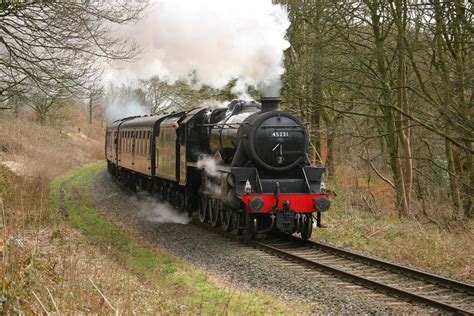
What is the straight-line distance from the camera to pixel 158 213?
1590 centimetres

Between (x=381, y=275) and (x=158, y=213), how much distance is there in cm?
885

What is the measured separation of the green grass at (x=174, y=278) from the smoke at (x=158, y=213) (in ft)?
4.12

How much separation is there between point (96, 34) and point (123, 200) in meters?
7.99

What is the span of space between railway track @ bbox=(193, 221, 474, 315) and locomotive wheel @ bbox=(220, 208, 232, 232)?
992 mm

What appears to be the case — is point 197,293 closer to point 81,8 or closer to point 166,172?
point 81,8

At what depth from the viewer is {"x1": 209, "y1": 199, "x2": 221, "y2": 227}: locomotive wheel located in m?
12.3

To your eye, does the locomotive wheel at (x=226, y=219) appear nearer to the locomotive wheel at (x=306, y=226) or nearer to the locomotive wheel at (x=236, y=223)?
the locomotive wheel at (x=236, y=223)

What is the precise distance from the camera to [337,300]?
6.91 meters

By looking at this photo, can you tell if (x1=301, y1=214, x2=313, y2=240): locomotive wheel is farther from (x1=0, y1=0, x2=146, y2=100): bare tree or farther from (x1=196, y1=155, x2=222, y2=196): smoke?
(x1=0, y1=0, x2=146, y2=100): bare tree

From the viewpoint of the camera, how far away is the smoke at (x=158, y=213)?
570 inches

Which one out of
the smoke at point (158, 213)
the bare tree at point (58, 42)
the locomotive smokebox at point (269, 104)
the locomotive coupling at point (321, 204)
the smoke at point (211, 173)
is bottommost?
the smoke at point (158, 213)

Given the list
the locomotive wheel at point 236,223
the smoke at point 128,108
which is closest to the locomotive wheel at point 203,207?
the locomotive wheel at point 236,223

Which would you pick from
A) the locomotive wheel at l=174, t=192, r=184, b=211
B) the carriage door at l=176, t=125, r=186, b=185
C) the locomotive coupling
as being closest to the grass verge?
the locomotive coupling

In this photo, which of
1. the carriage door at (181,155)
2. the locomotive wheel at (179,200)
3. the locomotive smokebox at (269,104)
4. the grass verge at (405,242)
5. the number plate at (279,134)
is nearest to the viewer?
the grass verge at (405,242)
